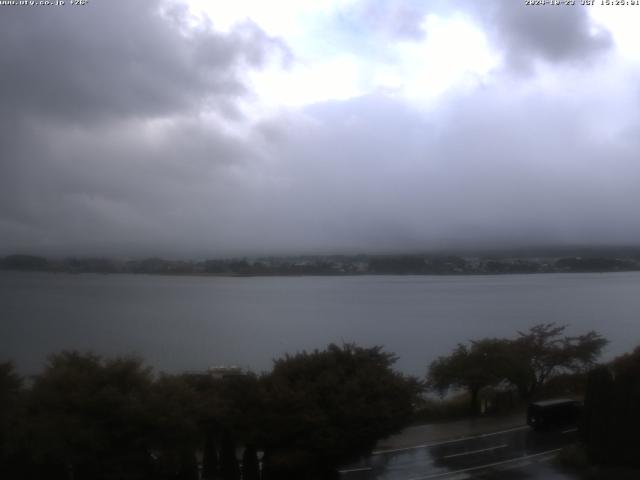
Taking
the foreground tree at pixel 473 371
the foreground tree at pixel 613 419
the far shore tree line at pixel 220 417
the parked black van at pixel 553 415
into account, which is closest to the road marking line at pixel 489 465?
the far shore tree line at pixel 220 417

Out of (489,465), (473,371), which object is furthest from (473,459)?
(473,371)

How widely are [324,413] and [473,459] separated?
524cm

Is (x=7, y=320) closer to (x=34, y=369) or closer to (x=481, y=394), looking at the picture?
(x=34, y=369)

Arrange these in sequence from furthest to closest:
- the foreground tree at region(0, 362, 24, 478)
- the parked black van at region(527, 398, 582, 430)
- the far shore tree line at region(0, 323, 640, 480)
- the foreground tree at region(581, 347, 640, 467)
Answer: the parked black van at region(527, 398, 582, 430)
the foreground tree at region(581, 347, 640, 467)
the far shore tree line at region(0, 323, 640, 480)
the foreground tree at region(0, 362, 24, 478)

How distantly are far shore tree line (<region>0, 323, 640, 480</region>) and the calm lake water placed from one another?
558 cm

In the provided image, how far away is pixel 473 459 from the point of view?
685 inches

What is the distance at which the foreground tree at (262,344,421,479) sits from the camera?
46.6ft

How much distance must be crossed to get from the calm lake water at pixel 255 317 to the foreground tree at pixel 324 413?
615 cm

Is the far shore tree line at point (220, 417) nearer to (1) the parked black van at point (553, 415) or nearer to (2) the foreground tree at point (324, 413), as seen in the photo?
(2) the foreground tree at point (324, 413)

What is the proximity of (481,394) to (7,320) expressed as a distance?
68.5 feet

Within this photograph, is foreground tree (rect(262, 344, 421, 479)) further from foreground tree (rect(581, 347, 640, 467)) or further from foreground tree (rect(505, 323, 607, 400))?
foreground tree (rect(505, 323, 607, 400))

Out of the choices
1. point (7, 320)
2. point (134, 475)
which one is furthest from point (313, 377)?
point (7, 320)

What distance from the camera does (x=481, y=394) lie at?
2630 centimetres

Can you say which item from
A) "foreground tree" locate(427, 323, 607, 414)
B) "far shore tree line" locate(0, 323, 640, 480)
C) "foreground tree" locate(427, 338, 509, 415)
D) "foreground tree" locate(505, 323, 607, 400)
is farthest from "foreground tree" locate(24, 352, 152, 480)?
"foreground tree" locate(505, 323, 607, 400)
